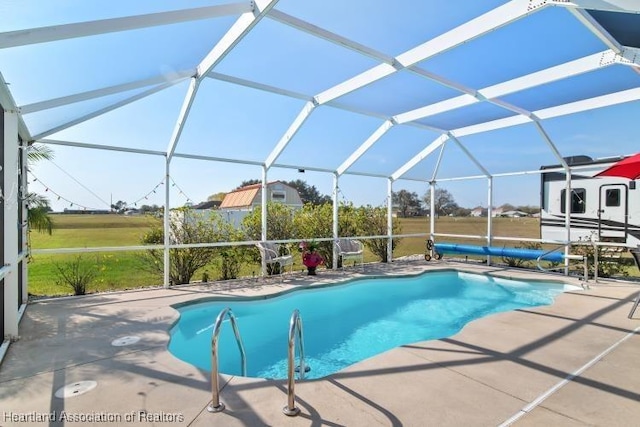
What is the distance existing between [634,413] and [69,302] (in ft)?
24.9

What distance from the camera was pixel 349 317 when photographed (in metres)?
6.93

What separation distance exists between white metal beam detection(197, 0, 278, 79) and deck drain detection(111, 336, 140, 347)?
3901mm

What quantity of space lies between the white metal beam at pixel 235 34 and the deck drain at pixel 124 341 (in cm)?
390

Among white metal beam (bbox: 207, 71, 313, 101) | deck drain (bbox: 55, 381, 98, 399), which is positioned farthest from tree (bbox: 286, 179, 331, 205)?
deck drain (bbox: 55, 381, 98, 399)

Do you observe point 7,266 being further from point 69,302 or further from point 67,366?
point 69,302

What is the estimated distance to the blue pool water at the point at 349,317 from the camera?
491cm

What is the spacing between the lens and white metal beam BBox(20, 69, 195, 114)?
450 centimetres

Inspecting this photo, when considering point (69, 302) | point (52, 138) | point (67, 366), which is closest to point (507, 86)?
point (67, 366)

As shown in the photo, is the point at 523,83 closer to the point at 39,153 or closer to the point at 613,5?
the point at 613,5

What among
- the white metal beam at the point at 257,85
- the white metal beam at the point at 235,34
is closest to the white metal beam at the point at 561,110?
the white metal beam at the point at 257,85

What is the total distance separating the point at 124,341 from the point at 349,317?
159 inches

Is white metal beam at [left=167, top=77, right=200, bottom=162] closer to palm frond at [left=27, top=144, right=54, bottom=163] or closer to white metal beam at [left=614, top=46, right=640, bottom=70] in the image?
palm frond at [left=27, top=144, right=54, bottom=163]

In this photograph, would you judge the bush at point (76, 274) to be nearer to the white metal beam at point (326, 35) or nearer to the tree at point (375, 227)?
the white metal beam at point (326, 35)

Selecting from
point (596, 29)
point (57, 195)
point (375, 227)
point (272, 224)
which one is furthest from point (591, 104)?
point (57, 195)
